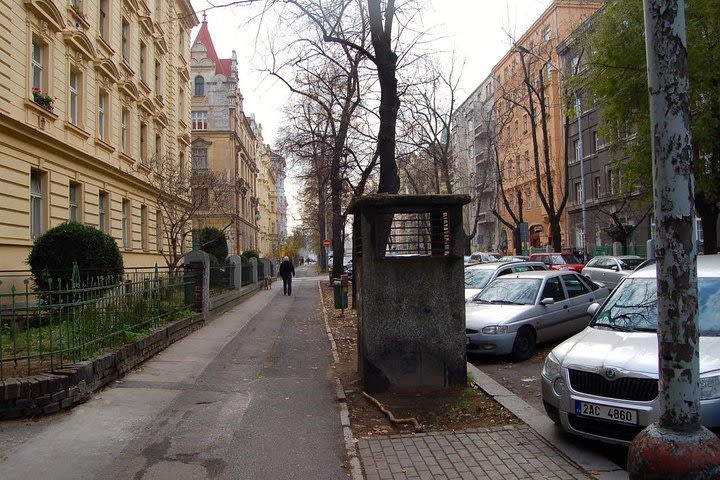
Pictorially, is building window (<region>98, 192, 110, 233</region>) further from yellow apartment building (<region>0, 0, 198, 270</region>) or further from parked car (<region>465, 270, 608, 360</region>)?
parked car (<region>465, 270, 608, 360</region>)

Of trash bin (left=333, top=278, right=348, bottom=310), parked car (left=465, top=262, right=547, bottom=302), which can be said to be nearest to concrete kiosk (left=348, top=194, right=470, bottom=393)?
parked car (left=465, top=262, right=547, bottom=302)

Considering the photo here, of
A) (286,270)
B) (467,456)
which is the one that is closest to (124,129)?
(286,270)

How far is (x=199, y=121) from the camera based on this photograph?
5366 centimetres

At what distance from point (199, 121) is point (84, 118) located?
1388 inches

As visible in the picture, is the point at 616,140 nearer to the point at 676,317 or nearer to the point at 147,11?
the point at 676,317

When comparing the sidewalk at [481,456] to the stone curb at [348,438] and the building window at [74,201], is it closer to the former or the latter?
the stone curb at [348,438]

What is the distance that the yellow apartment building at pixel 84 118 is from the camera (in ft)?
48.8

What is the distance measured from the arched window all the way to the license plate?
2069 inches

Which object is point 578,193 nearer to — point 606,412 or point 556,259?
point 556,259

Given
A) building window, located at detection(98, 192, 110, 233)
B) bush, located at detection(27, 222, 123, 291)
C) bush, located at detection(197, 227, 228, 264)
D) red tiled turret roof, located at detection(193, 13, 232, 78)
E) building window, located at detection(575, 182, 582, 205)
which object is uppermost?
red tiled turret roof, located at detection(193, 13, 232, 78)

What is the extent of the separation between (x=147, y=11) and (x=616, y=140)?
806 inches

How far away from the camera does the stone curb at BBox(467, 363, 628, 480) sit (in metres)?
5.00

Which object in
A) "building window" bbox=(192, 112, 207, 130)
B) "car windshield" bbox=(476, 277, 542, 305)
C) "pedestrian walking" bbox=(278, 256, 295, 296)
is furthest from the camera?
"building window" bbox=(192, 112, 207, 130)

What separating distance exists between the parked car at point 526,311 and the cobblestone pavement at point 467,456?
13.3 feet
